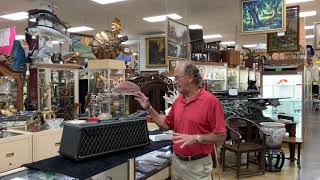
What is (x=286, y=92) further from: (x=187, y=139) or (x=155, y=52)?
A: (x=187, y=139)

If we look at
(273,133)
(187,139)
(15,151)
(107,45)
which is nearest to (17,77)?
(107,45)

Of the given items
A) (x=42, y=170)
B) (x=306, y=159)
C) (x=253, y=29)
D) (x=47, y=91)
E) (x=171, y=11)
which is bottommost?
(x=306, y=159)

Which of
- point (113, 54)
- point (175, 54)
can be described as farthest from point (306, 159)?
point (113, 54)

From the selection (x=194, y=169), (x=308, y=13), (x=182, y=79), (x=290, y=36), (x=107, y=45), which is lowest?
(x=194, y=169)

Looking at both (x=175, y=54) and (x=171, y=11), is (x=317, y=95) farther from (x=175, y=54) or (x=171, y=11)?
(x=175, y=54)

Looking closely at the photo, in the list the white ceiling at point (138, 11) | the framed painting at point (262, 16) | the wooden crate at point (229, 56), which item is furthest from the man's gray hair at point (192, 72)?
the wooden crate at point (229, 56)

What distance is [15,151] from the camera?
2648 millimetres

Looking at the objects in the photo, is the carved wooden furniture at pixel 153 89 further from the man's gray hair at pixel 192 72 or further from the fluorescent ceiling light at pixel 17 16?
the fluorescent ceiling light at pixel 17 16

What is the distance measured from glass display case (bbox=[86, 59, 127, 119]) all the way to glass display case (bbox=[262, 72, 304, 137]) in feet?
11.7

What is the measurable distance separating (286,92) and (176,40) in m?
3.36

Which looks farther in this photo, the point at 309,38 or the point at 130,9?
the point at 309,38

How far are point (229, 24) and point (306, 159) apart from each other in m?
6.28

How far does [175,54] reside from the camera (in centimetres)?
614

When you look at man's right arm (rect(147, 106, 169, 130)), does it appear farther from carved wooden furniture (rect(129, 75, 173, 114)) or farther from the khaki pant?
carved wooden furniture (rect(129, 75, 173, 114))
